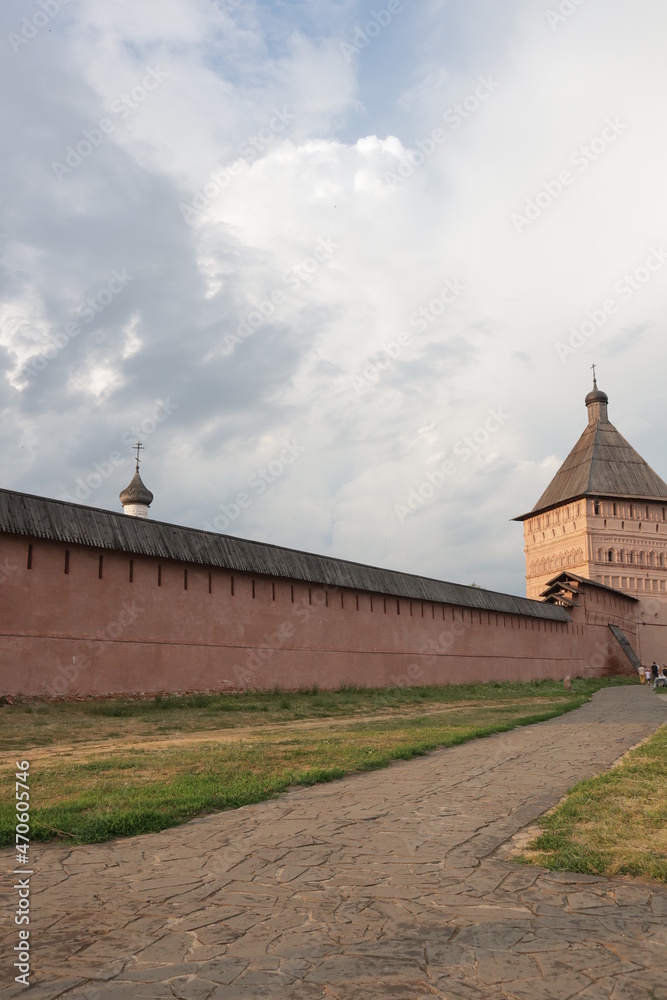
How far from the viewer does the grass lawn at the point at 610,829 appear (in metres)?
3.56

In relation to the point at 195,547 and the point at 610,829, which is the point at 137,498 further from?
the point at 610,829

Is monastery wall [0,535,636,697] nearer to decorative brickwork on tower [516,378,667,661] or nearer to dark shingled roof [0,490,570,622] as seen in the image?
dark shingled roof [0,490,570,622]

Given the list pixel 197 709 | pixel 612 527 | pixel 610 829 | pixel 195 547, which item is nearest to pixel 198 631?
pixel 195 547

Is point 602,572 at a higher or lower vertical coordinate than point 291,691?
higher

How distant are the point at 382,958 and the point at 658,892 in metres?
1.41

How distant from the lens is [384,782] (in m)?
6.02

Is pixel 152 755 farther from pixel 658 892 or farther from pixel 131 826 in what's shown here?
pixel 658 892

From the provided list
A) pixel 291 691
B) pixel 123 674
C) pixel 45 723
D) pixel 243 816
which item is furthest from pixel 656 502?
pixel 243 816

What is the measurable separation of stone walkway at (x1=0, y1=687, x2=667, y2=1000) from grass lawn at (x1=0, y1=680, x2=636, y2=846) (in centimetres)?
50

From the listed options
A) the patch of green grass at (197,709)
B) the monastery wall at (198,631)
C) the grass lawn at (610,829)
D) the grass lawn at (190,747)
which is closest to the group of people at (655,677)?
the patch of green grass at (197,709)

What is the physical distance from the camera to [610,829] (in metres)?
4.17

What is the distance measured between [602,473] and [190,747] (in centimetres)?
4007

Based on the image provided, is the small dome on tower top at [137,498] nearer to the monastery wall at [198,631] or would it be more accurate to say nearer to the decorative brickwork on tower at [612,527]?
the monastery wall at [198,631]

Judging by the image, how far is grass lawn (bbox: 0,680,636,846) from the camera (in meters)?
4.97
